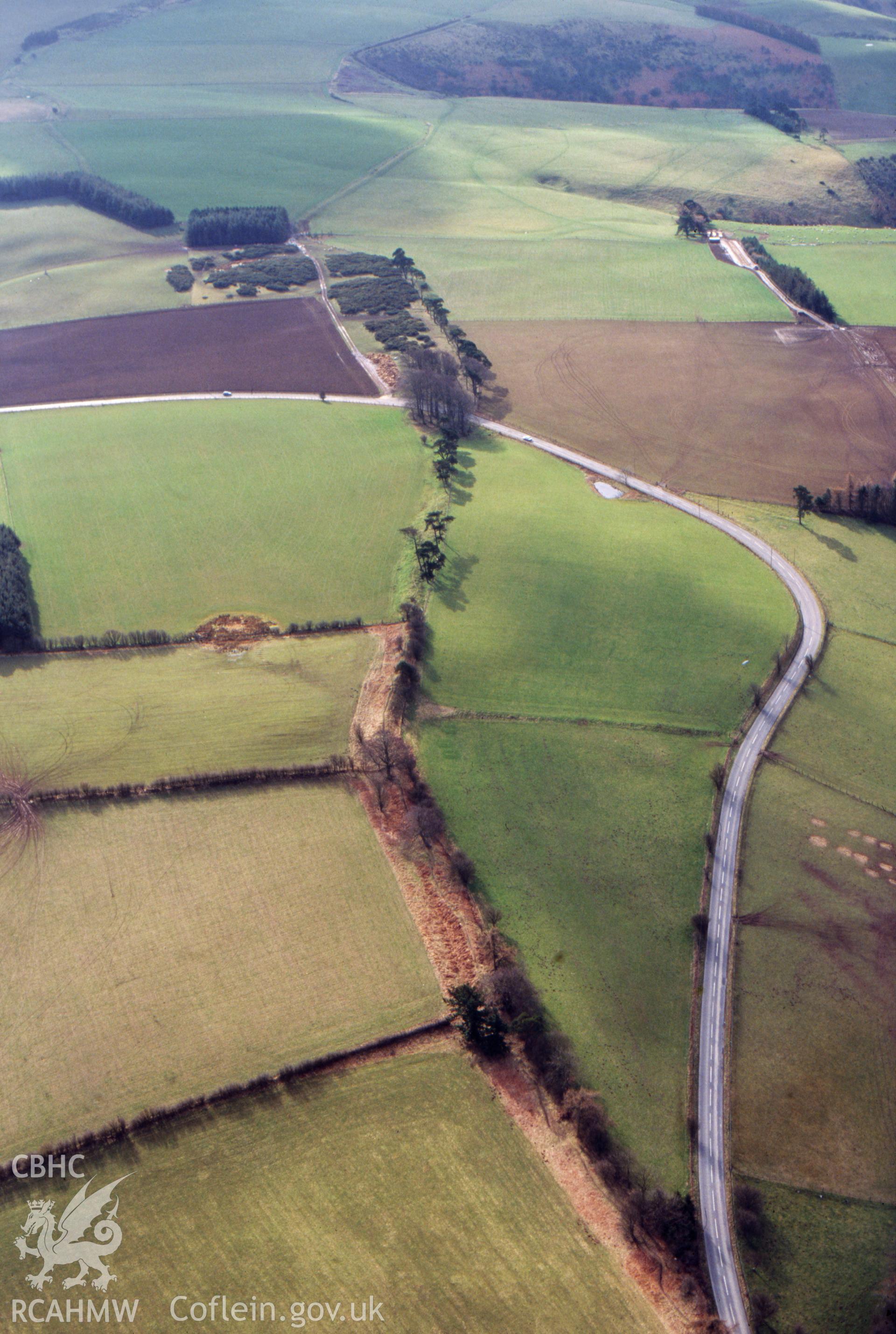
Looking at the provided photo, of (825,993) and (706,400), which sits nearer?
(825,993)

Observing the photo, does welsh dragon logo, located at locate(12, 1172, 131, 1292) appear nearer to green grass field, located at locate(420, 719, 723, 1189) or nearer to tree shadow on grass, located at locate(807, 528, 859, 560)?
green grass field, located at locate(420, 719, 723, 1189)

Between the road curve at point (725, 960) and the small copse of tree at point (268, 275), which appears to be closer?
the road curve at point (725, 960)

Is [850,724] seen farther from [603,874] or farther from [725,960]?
[603,874]

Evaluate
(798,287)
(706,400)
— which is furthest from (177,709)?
(798,287)

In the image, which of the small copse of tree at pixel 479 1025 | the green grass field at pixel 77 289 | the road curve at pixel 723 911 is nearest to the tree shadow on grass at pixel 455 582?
the road curve at pixel 723 911

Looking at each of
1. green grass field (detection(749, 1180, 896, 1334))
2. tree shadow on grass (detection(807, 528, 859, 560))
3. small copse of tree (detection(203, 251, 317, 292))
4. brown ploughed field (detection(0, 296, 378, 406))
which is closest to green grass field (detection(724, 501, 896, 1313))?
green grass field (detection(749, 1180, 896, 1334))

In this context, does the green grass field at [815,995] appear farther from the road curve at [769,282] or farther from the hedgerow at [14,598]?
the road curve at [769,282]
